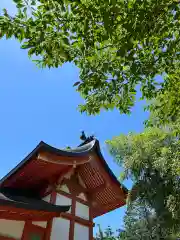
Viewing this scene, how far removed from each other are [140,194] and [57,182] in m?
6.95

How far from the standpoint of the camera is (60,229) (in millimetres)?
6586

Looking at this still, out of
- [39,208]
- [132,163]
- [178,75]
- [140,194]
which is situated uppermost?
[132,163]

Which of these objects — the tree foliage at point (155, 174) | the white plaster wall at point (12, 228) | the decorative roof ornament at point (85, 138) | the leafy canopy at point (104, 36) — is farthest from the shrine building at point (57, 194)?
the tree foliage at point (155, 174)

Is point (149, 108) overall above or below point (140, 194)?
below

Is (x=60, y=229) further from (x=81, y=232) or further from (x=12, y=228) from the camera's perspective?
(x=12, y=228)

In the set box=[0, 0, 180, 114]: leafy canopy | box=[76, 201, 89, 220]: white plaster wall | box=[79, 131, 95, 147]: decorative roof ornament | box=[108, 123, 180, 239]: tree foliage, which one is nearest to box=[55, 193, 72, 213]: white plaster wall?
box=[76, 201, 89, 220]: white plaster wall

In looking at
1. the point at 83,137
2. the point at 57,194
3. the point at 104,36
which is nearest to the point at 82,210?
the point at 57,194

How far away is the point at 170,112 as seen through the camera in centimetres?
510

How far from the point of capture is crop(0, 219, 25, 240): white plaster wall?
5614 mm

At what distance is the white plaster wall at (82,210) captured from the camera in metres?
7.47

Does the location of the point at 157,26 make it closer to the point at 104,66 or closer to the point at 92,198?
the point at 104,66

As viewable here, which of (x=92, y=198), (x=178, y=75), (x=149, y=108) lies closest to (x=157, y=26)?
(x=178, y=75)

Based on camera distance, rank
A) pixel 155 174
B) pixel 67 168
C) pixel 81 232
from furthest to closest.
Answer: pixel 155 174 → pixel 67 168 → pixel 81 232

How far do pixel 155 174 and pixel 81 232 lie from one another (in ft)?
23.0
